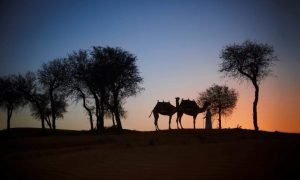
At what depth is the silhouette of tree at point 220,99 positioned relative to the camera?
181ft

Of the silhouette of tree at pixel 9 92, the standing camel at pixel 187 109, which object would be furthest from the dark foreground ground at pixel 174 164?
the silhouette of tree at pixel 9 92

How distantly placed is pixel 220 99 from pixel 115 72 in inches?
842

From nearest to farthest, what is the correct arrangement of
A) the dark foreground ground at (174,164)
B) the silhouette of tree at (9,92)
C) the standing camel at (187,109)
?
the dark foreground ground at (174,164)
the standing camel at (187,109)
the silhouette of tree at (9,92)

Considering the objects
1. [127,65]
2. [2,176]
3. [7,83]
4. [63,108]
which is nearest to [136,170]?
[2,176]

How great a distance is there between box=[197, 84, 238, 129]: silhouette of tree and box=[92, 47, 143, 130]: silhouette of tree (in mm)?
17223

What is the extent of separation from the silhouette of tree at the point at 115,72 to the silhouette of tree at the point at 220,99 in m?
17.2

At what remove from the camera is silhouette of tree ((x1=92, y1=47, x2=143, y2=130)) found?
41.6 meters

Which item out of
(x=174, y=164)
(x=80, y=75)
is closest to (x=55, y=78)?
(x=80, y=75)

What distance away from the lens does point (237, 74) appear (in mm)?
36906

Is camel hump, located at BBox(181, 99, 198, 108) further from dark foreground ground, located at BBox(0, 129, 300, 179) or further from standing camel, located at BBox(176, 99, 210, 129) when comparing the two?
dark foreground ground, located at BBox(0, 129, 300, 179)

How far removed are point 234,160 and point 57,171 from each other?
6920 mm

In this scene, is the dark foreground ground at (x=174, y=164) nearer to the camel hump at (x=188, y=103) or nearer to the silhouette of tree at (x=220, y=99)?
the camel hump at (x=188, y=103)

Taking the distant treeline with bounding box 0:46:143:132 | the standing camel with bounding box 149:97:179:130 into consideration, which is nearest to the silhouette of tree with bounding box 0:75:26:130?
the distant treeline with bounding box 0:46:143:132

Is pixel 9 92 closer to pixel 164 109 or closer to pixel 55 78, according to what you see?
pixel 55 78
